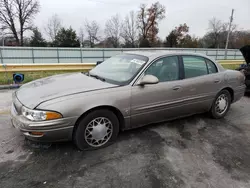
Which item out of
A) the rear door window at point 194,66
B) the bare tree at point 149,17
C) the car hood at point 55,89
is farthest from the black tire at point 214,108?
the bare tree at point 149,17

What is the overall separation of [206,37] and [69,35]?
135 feet

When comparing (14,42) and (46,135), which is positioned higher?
(14,42)

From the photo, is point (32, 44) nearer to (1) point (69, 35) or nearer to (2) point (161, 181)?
(1) point (69, 35)

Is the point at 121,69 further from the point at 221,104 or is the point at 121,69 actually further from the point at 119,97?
the point at 221,104

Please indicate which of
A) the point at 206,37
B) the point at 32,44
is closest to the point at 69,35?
the point at 32,44

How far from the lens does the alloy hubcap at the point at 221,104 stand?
397 cm

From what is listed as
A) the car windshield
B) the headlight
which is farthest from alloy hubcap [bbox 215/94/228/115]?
the headlight

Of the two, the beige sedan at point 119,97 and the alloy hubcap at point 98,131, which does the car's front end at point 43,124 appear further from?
the alloy hubcap at point 98,131

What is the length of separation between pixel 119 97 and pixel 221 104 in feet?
8.76

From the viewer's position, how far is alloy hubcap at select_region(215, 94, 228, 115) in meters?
3.97

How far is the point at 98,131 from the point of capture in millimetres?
2674

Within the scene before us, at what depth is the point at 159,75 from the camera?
3139 mm

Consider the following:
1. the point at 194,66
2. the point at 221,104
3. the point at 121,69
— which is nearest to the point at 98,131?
the point at 121,69

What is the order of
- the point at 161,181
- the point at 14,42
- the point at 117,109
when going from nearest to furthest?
the point at 161,181 < the point at 117,109 < the point at 14,42
